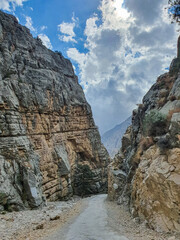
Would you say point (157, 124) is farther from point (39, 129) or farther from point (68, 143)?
point (68, 143)

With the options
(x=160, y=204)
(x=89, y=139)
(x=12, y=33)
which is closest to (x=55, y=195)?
(x=89, y=139)

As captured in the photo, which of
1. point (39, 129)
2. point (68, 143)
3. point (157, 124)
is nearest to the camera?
point (157, 124)

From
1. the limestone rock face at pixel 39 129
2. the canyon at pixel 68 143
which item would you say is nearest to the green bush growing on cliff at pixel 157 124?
the canyon at pixel 68 143

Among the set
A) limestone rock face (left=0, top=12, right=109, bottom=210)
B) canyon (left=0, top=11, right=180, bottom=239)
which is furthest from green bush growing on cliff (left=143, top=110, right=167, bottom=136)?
limestone rock face (left=0, top=12, right=109, bottom=210)

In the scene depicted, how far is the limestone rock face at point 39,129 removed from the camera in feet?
59.3

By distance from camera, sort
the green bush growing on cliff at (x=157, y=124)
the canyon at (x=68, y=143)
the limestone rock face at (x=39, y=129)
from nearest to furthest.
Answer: the canyon at (x=68, y=143), the green bush growing on cliff at (x=157, y=124), the limestone rock face at (x=39, y=129)

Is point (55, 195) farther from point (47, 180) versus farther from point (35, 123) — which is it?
point (35, 123)

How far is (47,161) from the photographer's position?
2583cm

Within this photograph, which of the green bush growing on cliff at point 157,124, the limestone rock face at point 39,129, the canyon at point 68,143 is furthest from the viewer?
the limestone rock face at point 39,129

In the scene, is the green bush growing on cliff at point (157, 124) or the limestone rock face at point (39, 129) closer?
the green bush growing on cliff at point (157, 124)

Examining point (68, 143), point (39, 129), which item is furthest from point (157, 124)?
point (68, 143)

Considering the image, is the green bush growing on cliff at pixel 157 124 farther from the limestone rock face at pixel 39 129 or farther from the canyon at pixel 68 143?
the limestone rock face at pixel 39 129

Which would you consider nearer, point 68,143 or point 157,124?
point 157,124

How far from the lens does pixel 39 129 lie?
1025 inches
